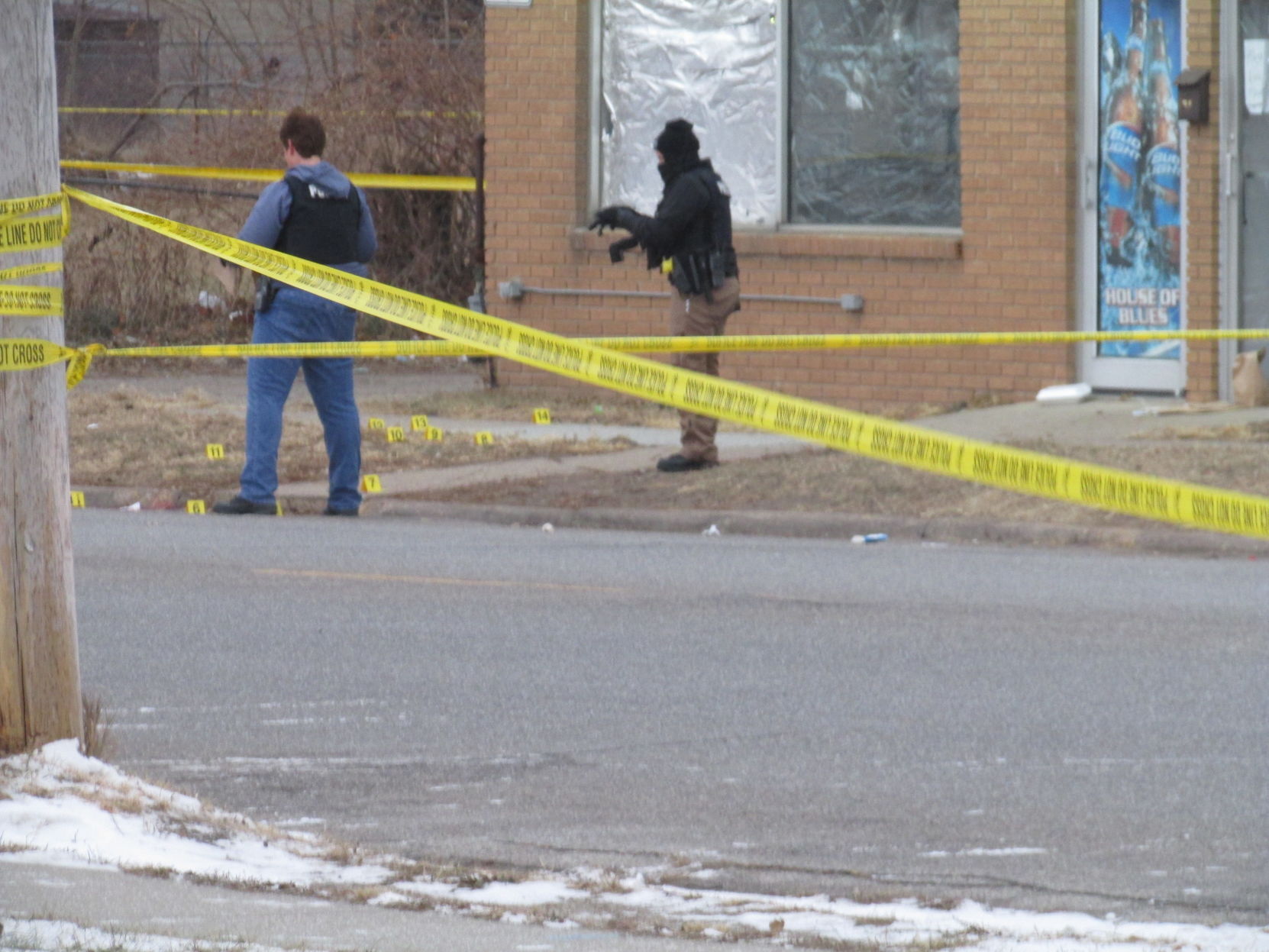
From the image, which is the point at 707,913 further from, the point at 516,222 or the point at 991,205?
the point at 516,222

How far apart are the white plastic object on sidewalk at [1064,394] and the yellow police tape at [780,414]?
913 centimetres

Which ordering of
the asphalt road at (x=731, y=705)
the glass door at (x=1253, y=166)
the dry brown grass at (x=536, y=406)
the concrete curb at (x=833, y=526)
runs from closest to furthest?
the asphalt road at (x=731, y=705), the concrete curb at (x=833, y=526), the glass door at (x=1253, y=166), the dry brown grass at (x=536, y=406)

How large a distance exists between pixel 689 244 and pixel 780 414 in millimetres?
7596

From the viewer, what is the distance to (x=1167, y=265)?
1499cm

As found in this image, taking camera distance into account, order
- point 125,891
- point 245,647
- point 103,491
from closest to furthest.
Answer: point 125,891 < point 245,647 < point 103,491

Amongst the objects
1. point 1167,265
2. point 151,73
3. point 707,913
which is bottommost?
point 707,913

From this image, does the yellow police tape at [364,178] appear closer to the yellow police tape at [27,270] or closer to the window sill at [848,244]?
the window sill at [848,244]

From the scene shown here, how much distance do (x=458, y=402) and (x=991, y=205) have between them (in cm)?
409

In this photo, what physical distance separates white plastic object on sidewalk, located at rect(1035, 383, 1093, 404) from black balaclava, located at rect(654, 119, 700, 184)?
11.1 feet

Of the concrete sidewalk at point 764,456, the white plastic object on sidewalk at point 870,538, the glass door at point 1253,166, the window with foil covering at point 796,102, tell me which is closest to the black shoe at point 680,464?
the concrete sidewalk at point 764,456

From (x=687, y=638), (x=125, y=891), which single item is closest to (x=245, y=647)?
(x=687, y=638)

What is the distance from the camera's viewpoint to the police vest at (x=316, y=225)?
11438mm

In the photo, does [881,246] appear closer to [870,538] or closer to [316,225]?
[870,538]

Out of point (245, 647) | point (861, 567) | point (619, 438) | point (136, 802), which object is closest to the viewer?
point (136, 802)
